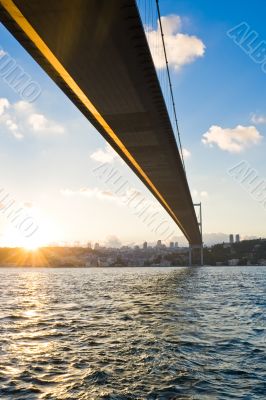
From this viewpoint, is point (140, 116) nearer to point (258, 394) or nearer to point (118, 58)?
point (118, 58)

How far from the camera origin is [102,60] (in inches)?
629

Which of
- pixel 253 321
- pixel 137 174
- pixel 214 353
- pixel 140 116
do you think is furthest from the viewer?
pixel 137 174

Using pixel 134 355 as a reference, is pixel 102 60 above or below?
above

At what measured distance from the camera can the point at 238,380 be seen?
7.84 m

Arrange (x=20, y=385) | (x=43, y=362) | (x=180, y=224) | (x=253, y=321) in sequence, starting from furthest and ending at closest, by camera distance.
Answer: (x=180, y=224) < (x=253, y=321) < (x=43, y=362) < (x=20, y=385)

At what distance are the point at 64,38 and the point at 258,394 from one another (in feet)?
39.9

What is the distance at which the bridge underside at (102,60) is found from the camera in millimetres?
12453

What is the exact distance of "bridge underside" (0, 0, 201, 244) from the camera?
12.5m

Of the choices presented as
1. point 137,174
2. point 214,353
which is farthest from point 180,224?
point 214,353

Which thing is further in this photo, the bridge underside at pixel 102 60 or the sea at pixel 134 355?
the bridge underside at pixel 102 60

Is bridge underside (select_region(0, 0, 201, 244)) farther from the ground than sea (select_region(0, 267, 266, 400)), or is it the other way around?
bridge underside (select_region(0, 0, 201, 244))

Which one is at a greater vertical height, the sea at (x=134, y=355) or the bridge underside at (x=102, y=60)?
the bridge underside at (x=102, y=60)

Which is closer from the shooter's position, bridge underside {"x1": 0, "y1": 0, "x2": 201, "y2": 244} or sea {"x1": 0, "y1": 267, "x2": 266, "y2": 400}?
sea {"x1": 0, "y1": 267, "x2": 266, "y2": 400}

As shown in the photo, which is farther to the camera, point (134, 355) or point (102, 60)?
point (102, 60)
